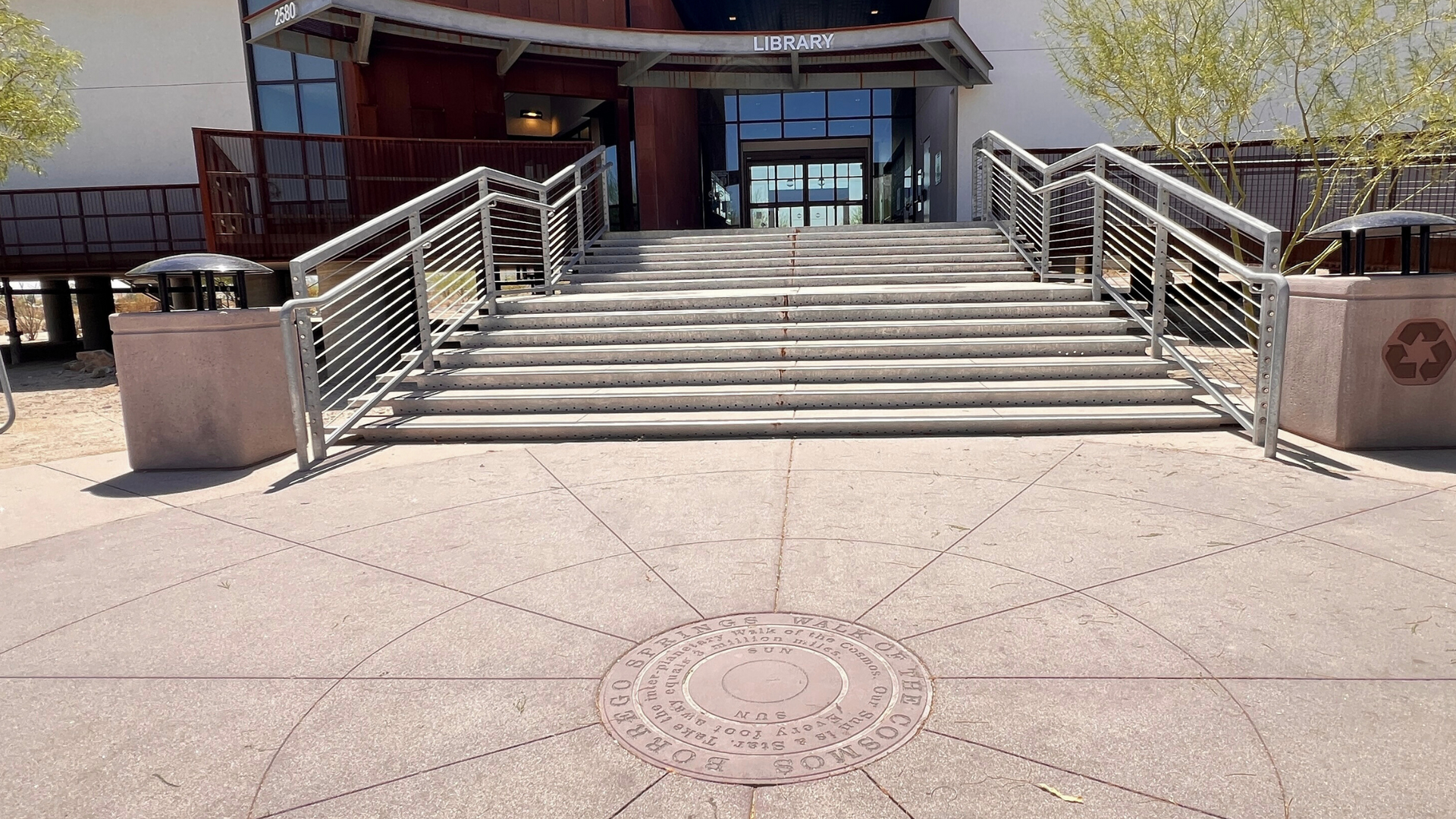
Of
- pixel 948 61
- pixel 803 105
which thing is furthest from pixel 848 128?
pixel 948 61

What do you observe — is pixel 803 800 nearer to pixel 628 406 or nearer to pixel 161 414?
pixel 628 406

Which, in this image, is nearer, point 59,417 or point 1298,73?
point 59,417

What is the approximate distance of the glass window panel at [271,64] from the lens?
59.5 feet

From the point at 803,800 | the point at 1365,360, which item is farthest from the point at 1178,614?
the point at 1365,360

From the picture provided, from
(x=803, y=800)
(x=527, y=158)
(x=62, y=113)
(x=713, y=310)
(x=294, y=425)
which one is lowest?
(x=803, y=800)

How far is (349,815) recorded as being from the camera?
2.16m

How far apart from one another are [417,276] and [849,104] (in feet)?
64.4

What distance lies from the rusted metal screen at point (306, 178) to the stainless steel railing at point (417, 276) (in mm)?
500

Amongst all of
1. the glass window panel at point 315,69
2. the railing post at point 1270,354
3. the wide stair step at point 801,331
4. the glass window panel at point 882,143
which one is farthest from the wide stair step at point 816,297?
the glass window panel at point 882,143

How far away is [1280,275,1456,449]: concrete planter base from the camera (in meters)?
5.30

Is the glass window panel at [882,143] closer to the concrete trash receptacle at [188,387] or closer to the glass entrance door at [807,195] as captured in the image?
the glass entrance door at [807,195]

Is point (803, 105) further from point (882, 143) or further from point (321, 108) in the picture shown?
point (321, 108)

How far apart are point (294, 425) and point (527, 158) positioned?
8.62 meters

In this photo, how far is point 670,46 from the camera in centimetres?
1397
